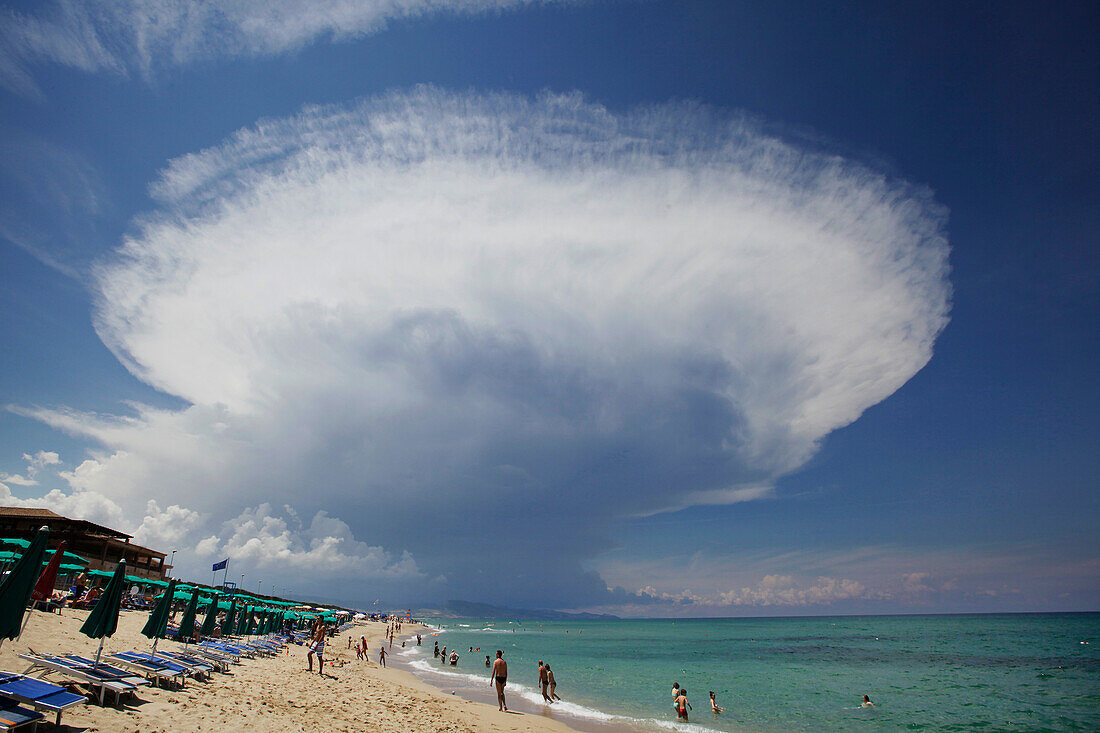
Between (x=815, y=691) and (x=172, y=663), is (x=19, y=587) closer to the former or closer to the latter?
(x=172, y=663)

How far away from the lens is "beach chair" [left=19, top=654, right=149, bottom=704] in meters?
11.3

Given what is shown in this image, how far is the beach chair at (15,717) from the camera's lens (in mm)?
7738

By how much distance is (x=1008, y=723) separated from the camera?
21.3 metres

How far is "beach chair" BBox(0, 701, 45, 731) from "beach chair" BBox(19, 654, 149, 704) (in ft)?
11.3

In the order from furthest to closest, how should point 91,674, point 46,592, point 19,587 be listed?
1. point 91,674
2. point 46,592
3. point 19,587

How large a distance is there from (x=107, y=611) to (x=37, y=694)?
362 cm

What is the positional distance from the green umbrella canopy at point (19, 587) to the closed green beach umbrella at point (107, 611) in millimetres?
3037

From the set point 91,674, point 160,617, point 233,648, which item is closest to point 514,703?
point 233,648

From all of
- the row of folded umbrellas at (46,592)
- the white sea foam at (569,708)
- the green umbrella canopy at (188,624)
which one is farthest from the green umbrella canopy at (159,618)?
the white sea foam at (569,708)

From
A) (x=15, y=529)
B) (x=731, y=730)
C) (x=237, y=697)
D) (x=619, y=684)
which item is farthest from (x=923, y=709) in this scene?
(x=15, y=529)

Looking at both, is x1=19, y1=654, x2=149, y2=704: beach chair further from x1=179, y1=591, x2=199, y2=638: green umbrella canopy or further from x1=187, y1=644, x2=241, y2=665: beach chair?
x1=187, y1=644, x2=241, y2=665: beach chair

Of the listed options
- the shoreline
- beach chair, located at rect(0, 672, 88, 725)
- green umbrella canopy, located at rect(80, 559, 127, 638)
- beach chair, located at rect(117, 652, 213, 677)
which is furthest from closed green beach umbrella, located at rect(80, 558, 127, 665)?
the shoreline

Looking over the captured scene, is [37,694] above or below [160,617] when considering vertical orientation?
below

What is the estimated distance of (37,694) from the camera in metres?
8.74
